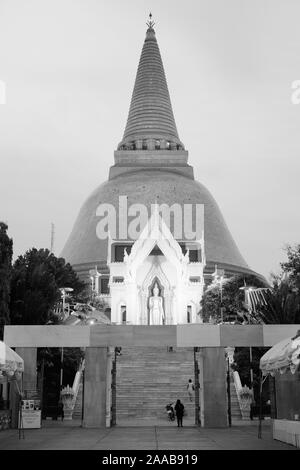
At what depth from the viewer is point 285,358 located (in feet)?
51.9

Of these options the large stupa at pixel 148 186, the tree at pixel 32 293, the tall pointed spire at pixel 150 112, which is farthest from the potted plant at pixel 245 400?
the tall pointed spire at pixel 150 112

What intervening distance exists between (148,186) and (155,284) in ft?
59.5

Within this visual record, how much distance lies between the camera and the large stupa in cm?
6519

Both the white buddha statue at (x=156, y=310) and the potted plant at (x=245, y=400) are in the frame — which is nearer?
the potted plant at (x=245, y=400)

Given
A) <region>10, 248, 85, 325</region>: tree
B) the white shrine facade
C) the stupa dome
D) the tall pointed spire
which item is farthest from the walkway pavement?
the tall pointed spire

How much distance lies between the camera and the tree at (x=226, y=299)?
4219cm

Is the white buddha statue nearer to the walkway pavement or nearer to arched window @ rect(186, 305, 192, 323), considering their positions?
arched window @ rect(186, 305, 192, 323)

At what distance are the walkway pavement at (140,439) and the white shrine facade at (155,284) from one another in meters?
30.8

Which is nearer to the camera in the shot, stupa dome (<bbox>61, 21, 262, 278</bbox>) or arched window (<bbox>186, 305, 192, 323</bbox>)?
arched window (<bbox>186, 305, 192, 323</bbox>)

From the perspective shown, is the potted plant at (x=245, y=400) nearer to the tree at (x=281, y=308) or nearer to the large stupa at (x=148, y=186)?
the tree at (x=281, y=308)

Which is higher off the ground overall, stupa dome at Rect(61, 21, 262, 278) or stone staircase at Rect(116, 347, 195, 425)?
stupa dome at Rect(61, 21, 262, 278)

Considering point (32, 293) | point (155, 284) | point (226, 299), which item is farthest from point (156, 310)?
point (32, 293)

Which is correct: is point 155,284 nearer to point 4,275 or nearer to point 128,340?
point 4,275
